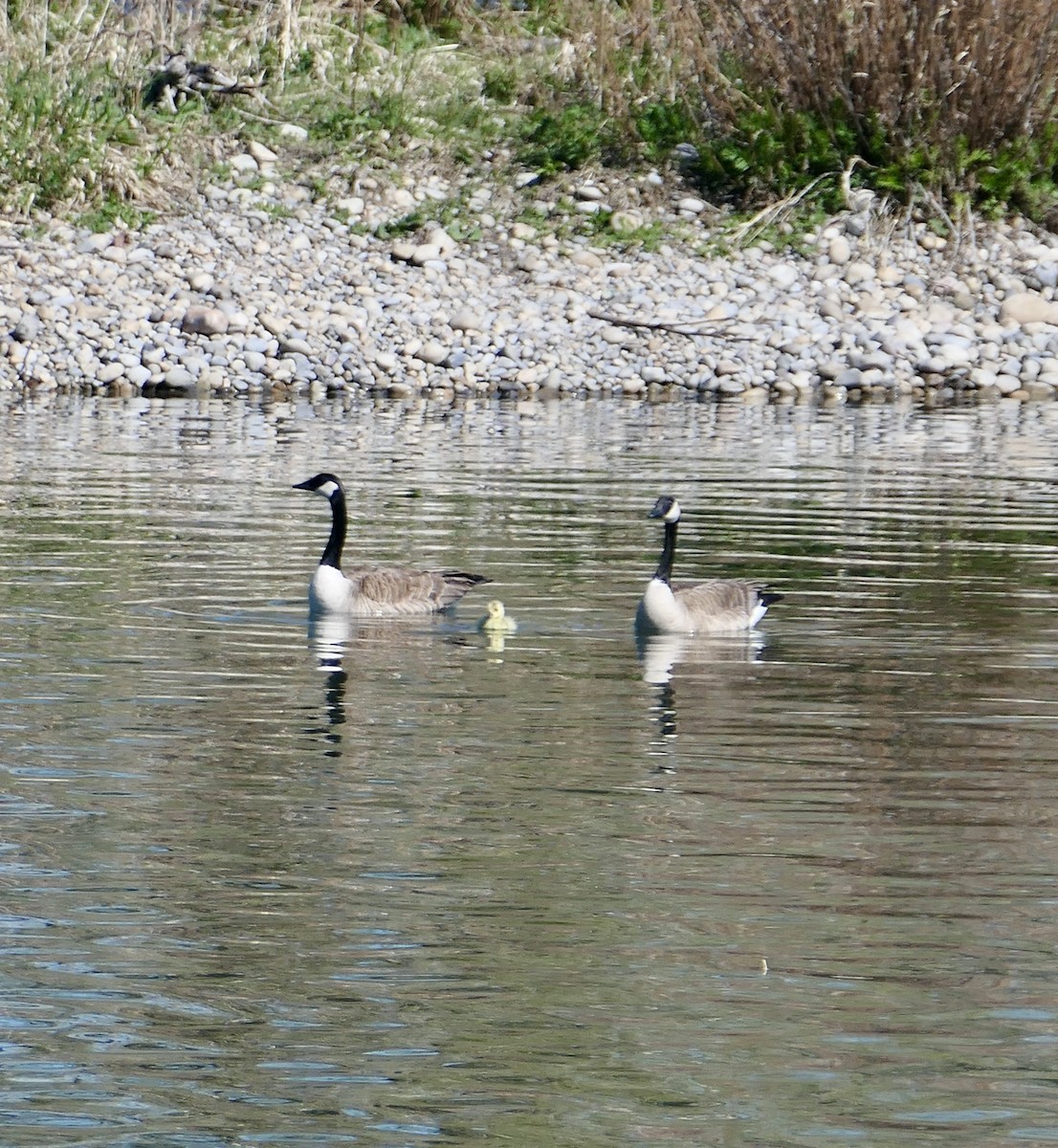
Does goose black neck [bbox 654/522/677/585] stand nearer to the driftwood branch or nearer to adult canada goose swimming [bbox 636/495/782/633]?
adult canada goose swimming [bbox 636/495/782/633]

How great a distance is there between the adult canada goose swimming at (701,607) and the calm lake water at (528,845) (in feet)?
0.63

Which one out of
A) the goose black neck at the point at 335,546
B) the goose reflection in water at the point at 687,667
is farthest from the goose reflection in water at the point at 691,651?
the goose black neck at the point at 335,546

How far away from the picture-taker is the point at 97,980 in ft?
18.8

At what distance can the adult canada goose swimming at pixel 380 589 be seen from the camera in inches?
446

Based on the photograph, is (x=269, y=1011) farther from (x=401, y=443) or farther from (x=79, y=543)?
(x=401, y=443)

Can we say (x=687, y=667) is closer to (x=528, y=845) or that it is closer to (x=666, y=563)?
(x=666, y=563)

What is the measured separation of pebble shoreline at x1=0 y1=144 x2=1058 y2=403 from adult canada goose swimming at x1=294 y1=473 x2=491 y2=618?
469 inches

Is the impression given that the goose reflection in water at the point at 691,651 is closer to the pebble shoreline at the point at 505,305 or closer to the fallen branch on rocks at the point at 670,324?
the pebble shoreline at the point at 505,305

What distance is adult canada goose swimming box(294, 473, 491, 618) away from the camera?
1133cm

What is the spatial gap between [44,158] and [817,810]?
19.7 meters

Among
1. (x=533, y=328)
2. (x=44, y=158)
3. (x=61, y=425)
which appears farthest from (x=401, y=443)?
(x=44, y=158)

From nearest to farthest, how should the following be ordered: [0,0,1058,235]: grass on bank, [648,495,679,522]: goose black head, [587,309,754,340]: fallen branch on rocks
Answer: [648,495,679,522]: goose black head
[587,309,754,340]: fallen branch on rocks
[0,0,1058,235]: grass on bank

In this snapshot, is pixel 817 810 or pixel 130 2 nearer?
pixel 817 810

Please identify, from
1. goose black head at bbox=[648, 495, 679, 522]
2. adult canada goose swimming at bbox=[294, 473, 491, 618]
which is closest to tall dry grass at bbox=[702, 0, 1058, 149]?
goose black head at bbox=[648, 495, 679, 522]
